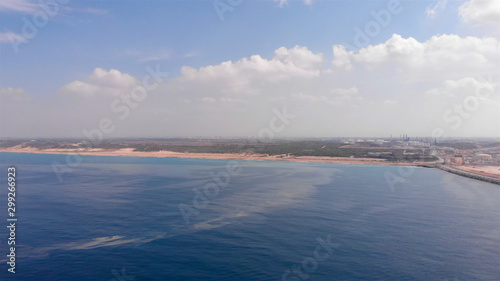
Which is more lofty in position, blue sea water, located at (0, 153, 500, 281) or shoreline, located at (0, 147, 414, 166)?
shoreline, located at (0, 147, 414, 166)

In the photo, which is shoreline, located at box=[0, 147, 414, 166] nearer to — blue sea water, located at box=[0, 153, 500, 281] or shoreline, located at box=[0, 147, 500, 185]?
shoreline, located at box=[0, 147, 500, 185]

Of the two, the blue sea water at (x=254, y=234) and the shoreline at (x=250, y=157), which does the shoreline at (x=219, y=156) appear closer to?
the shoreline at (x=250, y=157)

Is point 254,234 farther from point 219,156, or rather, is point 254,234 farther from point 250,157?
point 219,156

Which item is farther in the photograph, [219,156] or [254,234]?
[219,156]

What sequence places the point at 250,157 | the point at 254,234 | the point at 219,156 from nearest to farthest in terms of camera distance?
the point at 254,234 < the point at 250,157 < the point at 219,156

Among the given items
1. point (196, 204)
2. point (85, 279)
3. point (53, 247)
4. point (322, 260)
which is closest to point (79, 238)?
point (53, 247)

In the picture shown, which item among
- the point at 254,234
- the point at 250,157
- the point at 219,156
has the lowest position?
Answer: the point at 254,234

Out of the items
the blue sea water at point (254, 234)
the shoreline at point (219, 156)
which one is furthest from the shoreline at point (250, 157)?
the blue sea water at point (254, 234)

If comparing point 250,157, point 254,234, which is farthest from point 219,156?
point 254,234

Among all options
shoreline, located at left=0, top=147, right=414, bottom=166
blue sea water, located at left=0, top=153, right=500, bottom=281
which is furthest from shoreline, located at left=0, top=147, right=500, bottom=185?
blue sea water, located at left=0, top=153, right=500, bottom=281

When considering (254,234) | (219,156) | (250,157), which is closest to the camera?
(254,234)
